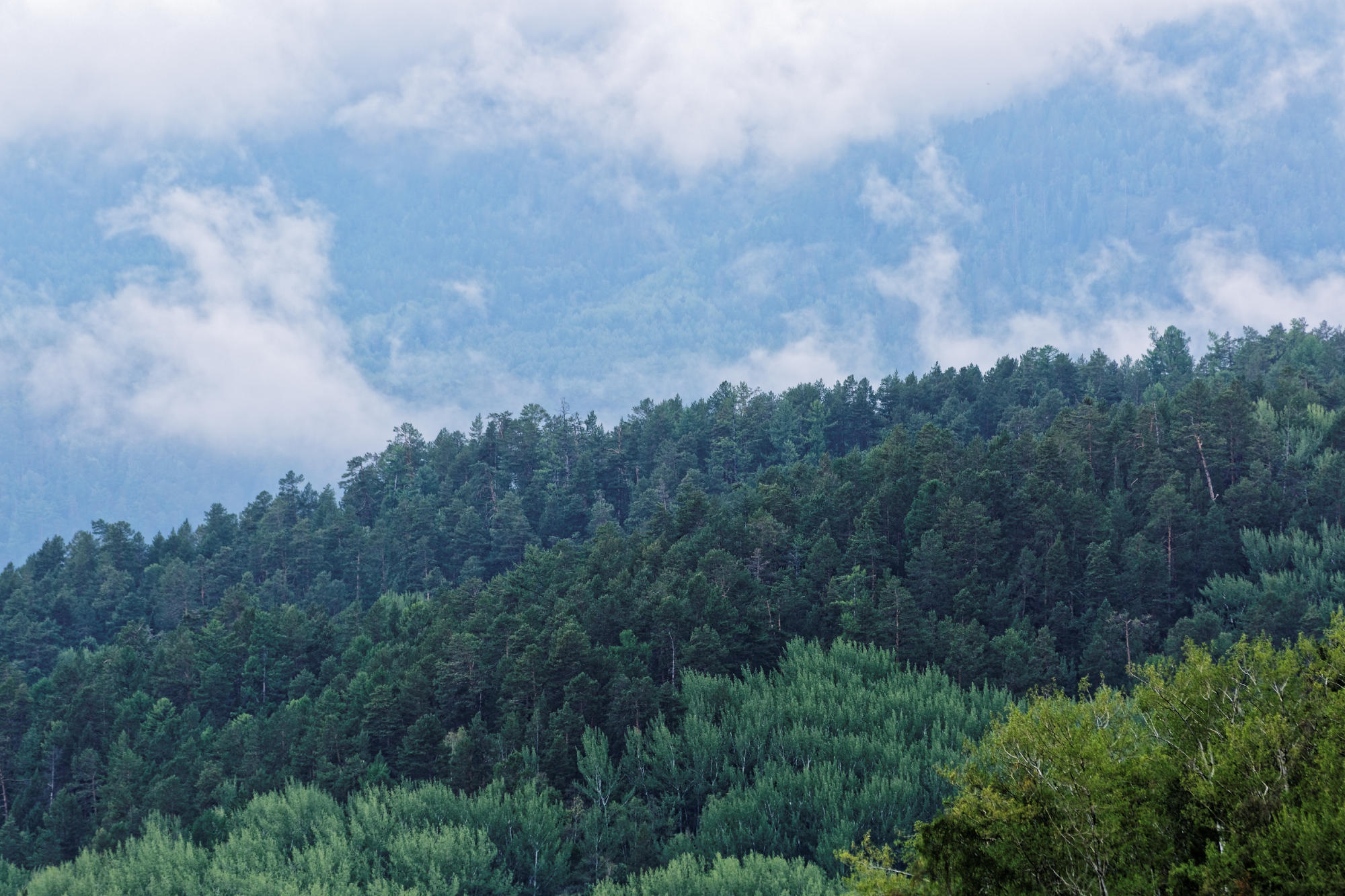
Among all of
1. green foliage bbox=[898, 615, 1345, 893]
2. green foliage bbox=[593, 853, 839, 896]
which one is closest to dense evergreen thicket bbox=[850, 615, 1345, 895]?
green foliage bbox=[898, 615, 1345, 893]

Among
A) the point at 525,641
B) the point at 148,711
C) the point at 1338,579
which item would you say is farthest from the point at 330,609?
the point at 1338,579

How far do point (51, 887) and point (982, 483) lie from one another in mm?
69372

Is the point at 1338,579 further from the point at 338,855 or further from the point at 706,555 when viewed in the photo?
the point at 338,855

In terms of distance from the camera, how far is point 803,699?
78562mm

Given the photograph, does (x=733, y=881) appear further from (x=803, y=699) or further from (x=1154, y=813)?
(x=1154, y=813)

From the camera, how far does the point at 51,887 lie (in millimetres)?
74125

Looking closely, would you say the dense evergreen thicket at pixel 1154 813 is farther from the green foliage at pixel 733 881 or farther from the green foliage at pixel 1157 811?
the green foliage at pixel 733 881

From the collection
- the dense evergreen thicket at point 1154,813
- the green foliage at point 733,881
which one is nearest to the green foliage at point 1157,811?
the dense evergreen thicket at point 1154,813

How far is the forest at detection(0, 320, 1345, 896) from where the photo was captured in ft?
102

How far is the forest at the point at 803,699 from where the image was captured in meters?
31.0

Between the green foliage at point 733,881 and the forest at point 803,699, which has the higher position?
the forest at point 803,699

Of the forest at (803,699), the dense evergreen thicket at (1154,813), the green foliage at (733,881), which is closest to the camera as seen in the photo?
the dense evergreen thicket at (1154,813)

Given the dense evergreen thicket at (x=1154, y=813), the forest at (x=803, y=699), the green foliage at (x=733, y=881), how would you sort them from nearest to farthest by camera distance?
the dense evergreen thicket at (x=1154, y=813)
the forest at (x=803, y=699)
the green foliage at (x=733, y=881)

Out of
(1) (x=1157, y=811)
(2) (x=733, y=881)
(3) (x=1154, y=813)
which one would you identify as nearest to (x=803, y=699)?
(2) (x=733, y=881)
